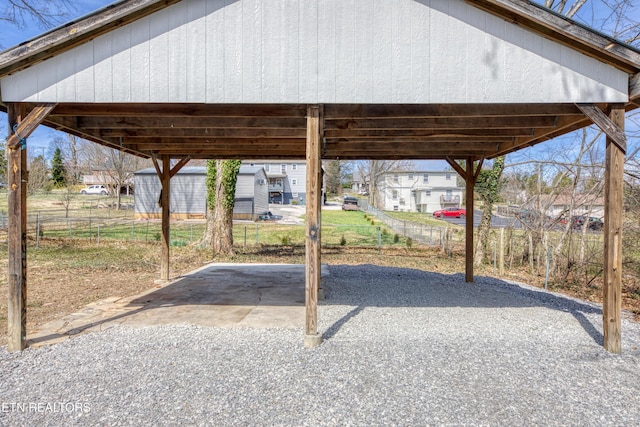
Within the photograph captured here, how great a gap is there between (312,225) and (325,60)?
6.22 ft

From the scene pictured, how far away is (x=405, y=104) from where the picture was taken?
451cm

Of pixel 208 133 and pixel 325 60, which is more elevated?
pixel 325 60

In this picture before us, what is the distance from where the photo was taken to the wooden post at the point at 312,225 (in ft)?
13.8

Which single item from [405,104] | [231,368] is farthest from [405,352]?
[405,104]

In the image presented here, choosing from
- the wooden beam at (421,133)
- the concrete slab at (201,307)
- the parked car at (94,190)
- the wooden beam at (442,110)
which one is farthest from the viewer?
the parked car at (94,190)

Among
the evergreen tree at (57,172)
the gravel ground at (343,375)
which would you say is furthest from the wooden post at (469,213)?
the evergreen tree at (57,172)

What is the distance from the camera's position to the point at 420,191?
40.9m

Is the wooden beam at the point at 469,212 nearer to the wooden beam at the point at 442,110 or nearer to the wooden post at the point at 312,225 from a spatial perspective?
the wooden beam at the point at 442,110

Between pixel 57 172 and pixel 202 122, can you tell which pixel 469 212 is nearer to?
pixel 202 122

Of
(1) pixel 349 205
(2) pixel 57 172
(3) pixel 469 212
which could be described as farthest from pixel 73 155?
(3) pixel 469 212

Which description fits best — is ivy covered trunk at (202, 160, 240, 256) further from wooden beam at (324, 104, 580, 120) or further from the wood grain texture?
the wood grain texture

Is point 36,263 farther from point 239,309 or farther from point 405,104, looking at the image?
point 405,104

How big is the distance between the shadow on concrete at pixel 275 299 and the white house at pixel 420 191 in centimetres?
3209

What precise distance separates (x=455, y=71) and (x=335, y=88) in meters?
1.39
